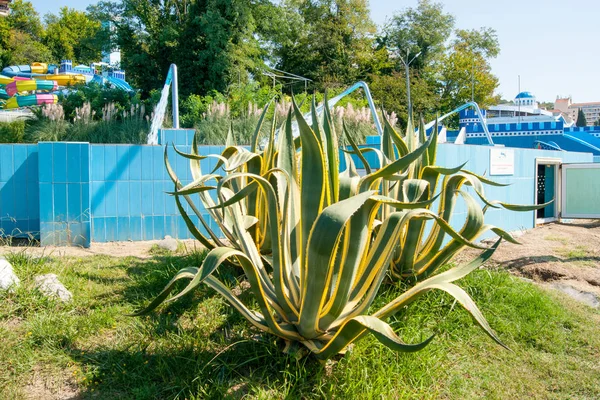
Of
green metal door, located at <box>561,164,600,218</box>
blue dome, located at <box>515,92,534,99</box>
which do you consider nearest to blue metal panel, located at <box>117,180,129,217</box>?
green metal door, located at <box>561,164,600,218</box>

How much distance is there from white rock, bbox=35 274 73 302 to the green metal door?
10160mm

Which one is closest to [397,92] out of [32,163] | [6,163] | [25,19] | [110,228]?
[110,228]

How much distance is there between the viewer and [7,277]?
14.0ft

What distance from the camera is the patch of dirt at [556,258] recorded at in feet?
21.4

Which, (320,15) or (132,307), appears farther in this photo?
(320,15)

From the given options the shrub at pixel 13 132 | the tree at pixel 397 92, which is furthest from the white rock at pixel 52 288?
the tree at pixel 397 92

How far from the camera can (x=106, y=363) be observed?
137 inches

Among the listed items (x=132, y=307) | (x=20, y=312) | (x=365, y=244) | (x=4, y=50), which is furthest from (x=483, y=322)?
(x=4, y=50)

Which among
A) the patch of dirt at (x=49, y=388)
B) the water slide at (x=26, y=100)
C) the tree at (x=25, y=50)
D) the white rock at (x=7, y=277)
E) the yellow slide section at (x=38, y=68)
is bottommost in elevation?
the patch of dirt at (x=49, y=388)

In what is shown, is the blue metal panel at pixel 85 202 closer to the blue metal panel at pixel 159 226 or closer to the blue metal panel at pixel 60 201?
the blue metal panel at pixel 60 201

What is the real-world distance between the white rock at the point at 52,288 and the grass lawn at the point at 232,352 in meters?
0.07

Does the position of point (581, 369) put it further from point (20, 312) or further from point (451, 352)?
point (20, 312)

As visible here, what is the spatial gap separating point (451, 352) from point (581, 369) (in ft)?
3.30

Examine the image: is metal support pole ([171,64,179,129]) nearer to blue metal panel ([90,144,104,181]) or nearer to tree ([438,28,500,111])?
blue metal panel ([90,144,104,181])
